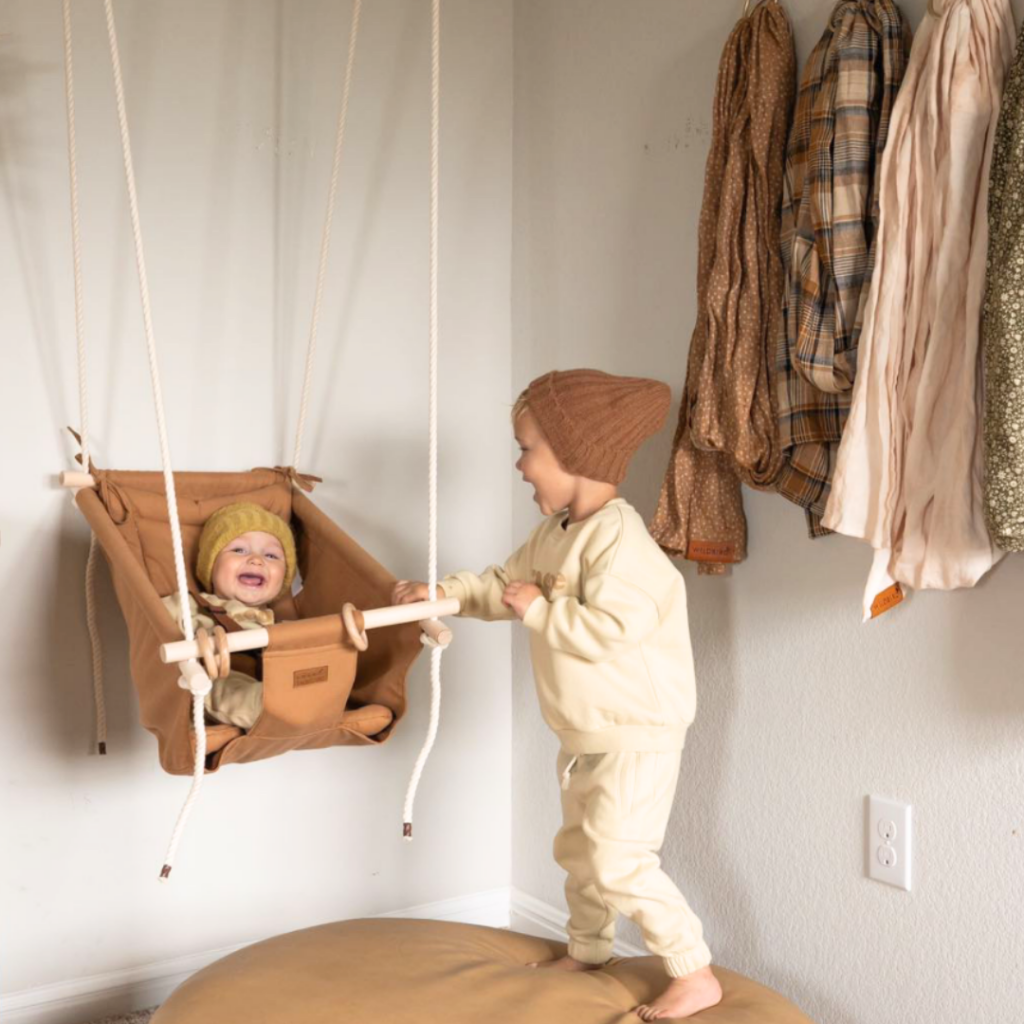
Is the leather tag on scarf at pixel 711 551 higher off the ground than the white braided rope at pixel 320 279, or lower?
lower

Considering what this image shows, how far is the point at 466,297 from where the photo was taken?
2.44 m

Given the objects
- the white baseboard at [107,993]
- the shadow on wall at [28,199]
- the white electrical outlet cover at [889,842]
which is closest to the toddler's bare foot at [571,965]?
the white baseboard at [107,993]

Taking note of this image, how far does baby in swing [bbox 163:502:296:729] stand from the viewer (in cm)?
188

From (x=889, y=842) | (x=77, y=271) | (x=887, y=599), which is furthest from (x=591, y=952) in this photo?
(x=77, y=271)

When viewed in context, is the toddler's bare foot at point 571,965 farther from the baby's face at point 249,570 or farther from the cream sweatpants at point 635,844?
the baby's face at point 249,570

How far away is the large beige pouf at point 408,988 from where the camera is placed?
1562 millimetres

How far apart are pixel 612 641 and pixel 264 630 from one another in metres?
0.47

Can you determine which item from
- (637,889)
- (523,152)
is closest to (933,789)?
(637,889)

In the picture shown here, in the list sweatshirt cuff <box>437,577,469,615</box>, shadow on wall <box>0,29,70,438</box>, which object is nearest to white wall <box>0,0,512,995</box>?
shadow on wall <box>0,29,70,438</box>

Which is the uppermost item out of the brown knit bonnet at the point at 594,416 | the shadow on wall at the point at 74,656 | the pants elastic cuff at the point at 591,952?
the brown knit bonnet at the point at 594,416

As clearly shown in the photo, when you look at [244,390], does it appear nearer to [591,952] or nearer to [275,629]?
[275,629]

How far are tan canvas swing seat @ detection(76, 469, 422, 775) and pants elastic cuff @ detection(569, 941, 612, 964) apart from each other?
46 cm

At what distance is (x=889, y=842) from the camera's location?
1696 mm

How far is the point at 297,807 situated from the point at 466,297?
1.08 meters
